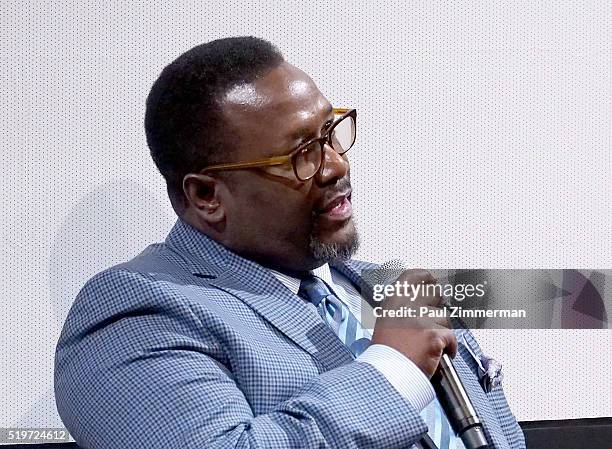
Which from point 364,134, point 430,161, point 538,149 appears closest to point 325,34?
point 364,134

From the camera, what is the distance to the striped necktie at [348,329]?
1.35 metres

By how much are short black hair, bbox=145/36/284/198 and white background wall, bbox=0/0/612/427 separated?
36 cm

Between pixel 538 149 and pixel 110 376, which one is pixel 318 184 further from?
pixel 538 149

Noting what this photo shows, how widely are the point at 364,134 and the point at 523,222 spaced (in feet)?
1.28

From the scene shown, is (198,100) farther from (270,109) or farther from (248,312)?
(248,312)

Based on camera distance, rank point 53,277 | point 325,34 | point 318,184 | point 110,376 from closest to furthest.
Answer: point 110,376, point 318,184, point 53,277, point 325,34

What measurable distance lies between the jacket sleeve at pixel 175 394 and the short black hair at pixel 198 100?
25cm

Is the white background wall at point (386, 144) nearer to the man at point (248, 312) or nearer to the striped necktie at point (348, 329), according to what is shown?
the man at point (248, 312)

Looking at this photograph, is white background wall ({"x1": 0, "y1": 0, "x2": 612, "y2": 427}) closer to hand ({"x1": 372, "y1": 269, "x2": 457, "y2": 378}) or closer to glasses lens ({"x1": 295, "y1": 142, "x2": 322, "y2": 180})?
glasses lens ({"x1": 295, "y1": 142, "x2": 322, "y2": 180})

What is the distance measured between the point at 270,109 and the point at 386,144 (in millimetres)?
592

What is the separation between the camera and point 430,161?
6.32 ft

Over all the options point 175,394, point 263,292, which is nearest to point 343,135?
point 263,292

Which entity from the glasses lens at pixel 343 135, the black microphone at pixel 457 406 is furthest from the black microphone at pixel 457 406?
the glasses lens at pixel 343 135

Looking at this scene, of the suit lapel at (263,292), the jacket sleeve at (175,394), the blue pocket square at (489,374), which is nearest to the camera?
the jacket sleeve at (175,394)
